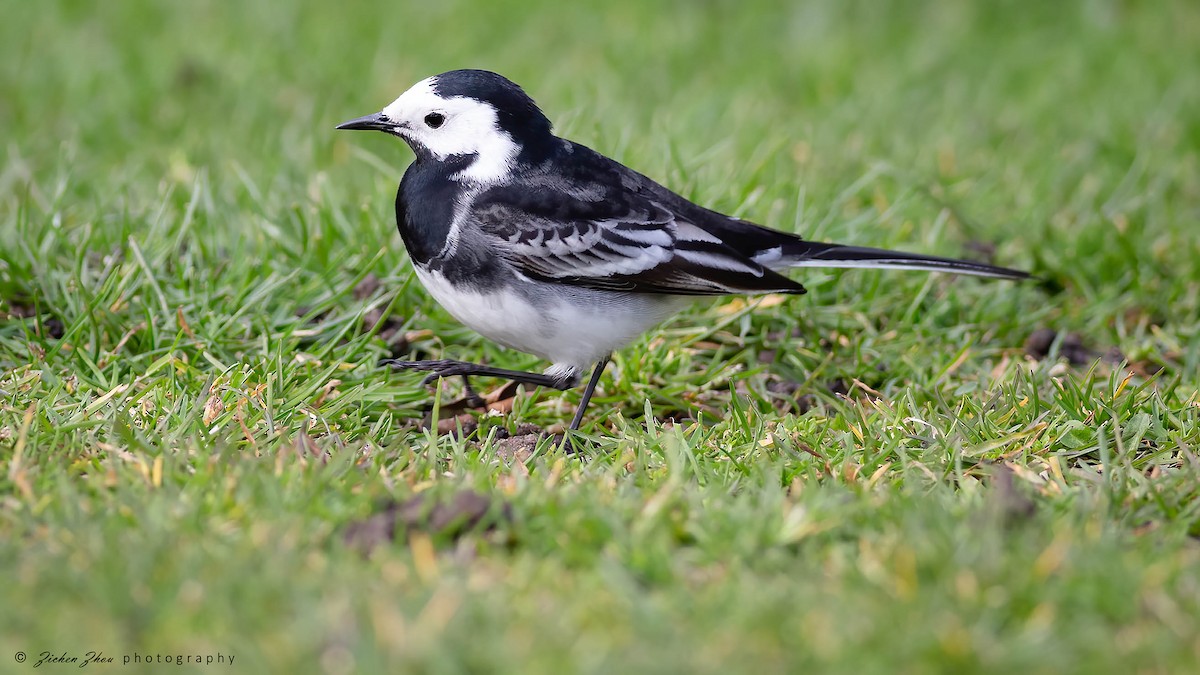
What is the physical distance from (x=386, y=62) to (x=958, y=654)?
6.13m

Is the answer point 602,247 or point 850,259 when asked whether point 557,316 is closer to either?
point 602,247

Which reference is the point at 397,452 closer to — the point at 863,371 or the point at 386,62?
the point at 863,371

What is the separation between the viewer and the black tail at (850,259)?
15.7 feet

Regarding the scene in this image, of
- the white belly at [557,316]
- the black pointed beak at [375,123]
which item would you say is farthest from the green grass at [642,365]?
the black pointed beak at [375,123]

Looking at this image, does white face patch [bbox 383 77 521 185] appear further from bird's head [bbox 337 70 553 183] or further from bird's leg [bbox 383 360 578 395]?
bird's leg [bbox 383 360 578 395]

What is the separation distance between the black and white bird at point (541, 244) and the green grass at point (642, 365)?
14.3 inches

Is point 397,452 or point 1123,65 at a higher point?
point 1123,65

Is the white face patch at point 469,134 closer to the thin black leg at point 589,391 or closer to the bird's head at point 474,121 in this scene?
the bird's head at point 474,121

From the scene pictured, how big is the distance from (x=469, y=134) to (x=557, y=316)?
0.74 m

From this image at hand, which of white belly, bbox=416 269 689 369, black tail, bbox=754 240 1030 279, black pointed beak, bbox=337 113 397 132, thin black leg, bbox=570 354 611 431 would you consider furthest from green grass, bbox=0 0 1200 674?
black pointed beak, bbox=337 113 397 132

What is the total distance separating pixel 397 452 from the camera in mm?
4086

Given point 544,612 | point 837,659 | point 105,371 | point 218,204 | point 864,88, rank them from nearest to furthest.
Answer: point 837,659 → point 544,612 → point 105,371 → point 218,204 → point 864,88

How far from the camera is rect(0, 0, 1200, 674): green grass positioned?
9.54 feet

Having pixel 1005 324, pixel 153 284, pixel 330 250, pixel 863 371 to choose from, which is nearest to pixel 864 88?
pixel 1005 324
